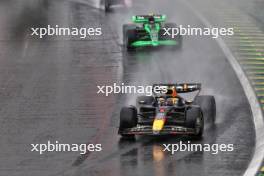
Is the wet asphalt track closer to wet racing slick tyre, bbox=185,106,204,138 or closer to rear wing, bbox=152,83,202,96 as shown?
wet racing slick tyre, bbox=185,106,204,138

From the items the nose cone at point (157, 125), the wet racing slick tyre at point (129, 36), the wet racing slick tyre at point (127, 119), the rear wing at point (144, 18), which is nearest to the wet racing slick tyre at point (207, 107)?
the nose cone at point (157, 125)

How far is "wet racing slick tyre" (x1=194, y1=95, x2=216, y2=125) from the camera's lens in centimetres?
3106

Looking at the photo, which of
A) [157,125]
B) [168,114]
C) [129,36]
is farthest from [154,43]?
[157,125]

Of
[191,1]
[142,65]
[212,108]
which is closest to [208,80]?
[142,65]

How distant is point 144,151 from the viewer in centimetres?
2770

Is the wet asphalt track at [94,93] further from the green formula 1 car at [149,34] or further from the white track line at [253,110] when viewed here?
the green formula 1 car at [149,34]

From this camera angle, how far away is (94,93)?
121ft

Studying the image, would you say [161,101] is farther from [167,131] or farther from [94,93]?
[94,93]

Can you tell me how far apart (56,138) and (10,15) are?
26467 mm

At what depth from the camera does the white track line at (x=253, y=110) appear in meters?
26.1

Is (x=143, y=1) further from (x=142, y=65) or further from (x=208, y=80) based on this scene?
(x=208, y=80)

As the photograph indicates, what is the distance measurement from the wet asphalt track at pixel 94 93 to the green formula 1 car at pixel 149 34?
472 millimetres

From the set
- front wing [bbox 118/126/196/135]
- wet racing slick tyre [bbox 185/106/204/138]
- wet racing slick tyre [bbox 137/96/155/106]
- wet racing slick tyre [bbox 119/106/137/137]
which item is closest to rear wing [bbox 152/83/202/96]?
wet racing slick tyre [bbox 137/96/155/106]

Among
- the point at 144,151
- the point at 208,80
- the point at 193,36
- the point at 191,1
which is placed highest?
the point at 191,1
